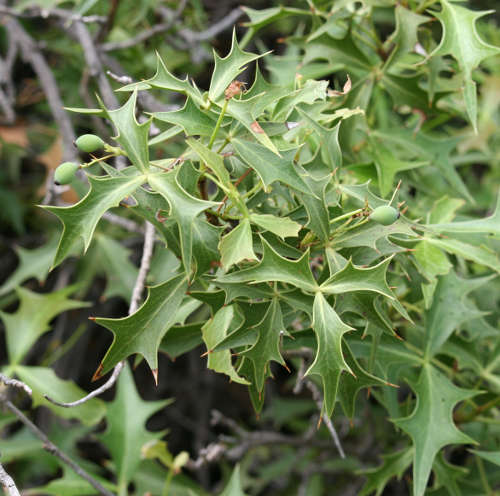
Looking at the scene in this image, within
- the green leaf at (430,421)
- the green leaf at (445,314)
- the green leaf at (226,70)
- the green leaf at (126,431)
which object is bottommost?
the green leaf at (126,431)

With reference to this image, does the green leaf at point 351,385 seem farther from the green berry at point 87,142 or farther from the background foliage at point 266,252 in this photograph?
the green berry at point 87,142

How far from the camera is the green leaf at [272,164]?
933 mm

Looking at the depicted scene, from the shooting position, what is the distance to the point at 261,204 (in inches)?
43.2

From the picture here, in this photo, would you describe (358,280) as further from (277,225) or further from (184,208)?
(184,208)

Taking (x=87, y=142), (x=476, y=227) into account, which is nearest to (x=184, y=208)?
(x=87, y=142)

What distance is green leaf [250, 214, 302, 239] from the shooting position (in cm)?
92

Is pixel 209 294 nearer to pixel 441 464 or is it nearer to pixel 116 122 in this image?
pixel 116 122

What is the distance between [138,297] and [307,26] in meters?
2.24

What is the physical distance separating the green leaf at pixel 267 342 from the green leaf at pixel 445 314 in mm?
545

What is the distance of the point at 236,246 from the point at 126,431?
1078mm

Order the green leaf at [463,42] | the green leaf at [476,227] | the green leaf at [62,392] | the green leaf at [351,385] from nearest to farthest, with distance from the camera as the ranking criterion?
1. the green leaf at [351,385]
2. the green leaf at [476,227]
3. the green leaf at [463,42]
4. the green leaf at [62,392]

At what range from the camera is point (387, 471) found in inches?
56.5

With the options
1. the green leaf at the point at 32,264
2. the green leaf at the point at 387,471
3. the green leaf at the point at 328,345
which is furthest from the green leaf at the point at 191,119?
the green leaf at the point at 32,264

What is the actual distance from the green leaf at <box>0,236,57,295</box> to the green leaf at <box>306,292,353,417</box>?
139 centimetres
